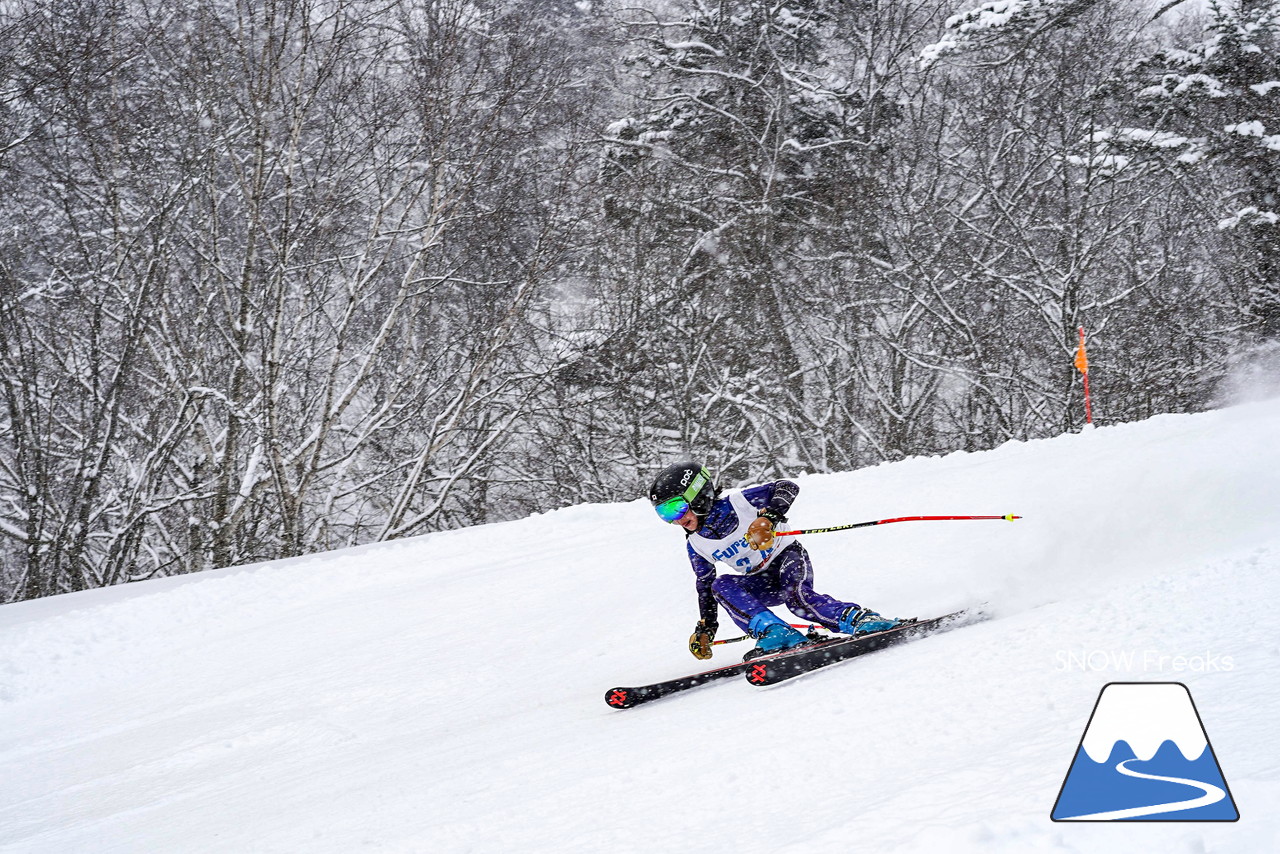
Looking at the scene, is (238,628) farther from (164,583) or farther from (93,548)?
(93,548)

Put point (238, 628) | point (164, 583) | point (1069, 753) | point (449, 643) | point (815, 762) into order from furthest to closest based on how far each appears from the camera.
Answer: point (164, 583), point (238, 628), point (449, 643), point (815, 762), point (1069, 753)

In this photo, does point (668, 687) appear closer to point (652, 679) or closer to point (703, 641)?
point (703, 641)

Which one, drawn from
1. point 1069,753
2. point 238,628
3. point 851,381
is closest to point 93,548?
point 238,628

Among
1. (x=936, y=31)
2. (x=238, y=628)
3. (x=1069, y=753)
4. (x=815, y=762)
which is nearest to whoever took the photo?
(x=1069, y=753)

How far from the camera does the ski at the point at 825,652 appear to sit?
16.1ft

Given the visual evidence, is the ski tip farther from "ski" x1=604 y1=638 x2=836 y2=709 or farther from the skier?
the skier

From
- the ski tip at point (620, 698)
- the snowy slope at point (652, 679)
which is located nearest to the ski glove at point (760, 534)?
the snowy slope at point (652, 679)

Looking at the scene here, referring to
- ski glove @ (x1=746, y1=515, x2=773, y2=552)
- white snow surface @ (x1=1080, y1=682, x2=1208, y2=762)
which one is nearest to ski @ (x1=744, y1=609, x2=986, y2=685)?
ski glove @ (x1=746, y1=515, x2=773, y2=552)

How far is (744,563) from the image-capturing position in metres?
5.46

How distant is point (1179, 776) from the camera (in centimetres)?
243

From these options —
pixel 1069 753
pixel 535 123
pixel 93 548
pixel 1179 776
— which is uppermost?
pixel 535 123

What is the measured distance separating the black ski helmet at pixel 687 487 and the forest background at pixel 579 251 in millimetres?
8597

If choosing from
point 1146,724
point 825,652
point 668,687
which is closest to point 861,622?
point 825,652

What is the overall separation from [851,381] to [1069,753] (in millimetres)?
18691
